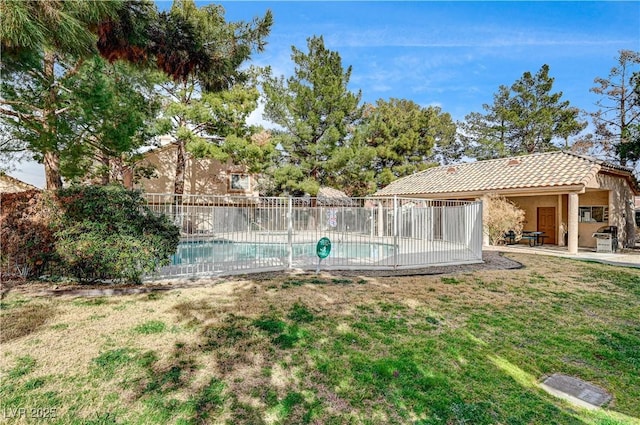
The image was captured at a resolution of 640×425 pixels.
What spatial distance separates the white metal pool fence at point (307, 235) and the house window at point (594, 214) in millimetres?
10843

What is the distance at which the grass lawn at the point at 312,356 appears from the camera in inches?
129

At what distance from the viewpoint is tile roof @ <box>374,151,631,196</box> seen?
15062 millimetres

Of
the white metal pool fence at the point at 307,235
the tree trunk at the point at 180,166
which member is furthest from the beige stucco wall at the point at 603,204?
the tree trunk at the point at 180,166

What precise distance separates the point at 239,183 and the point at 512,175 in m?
22.2

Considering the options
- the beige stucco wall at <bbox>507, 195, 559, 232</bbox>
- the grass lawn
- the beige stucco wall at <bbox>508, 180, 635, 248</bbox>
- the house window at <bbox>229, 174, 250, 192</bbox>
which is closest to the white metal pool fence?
the grass lawn

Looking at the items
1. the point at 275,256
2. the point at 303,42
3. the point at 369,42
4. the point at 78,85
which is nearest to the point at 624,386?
the point at 275,256

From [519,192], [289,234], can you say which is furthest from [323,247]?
[519,192]

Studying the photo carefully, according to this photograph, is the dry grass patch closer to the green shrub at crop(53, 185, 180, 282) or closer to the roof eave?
the green shrub at crop(53, 185, 180, 282)

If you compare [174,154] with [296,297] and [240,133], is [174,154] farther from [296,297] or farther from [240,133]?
[296,297]

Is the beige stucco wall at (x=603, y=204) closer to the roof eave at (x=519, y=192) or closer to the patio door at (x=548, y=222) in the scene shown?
the patio door at (x=548, y=222)

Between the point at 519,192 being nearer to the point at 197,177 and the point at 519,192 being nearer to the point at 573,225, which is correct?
the point at 573,225

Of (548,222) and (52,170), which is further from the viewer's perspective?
(548,222)

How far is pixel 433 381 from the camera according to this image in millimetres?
3818

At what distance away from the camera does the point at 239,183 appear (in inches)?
1174
